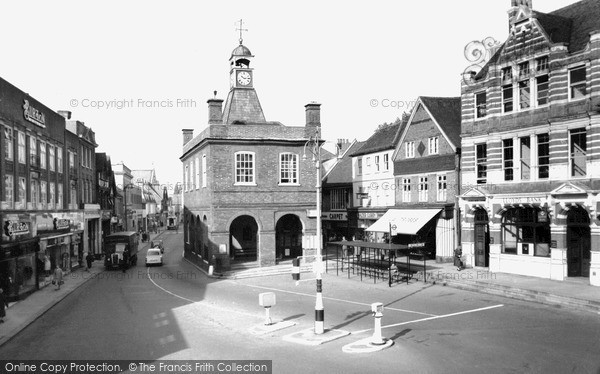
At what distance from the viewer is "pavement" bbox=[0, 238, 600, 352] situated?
56.2ft

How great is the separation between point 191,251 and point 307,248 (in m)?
13.2

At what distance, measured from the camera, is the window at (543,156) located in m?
26.9

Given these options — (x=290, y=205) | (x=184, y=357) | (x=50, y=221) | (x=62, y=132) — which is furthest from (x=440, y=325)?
(x=62, y=132)

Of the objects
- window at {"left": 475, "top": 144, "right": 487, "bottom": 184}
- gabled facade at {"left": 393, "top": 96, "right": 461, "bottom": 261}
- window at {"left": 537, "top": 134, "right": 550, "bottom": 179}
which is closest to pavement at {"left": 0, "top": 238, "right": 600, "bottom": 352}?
gabled facade at {"left": 393, "top": 96, "right": 461, "bottom": 261}

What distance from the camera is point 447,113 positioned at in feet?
120

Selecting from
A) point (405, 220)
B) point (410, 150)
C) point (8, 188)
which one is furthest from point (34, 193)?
point (410, 150)

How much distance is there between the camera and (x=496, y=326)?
1739cm

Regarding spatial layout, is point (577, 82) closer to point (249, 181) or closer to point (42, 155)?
point (249, 181)

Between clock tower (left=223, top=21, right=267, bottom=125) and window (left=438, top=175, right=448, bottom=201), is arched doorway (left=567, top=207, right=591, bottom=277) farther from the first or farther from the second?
clock tower (left=223, top=21, right=267, bottom=125)

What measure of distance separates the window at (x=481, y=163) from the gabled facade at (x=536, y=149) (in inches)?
2.4

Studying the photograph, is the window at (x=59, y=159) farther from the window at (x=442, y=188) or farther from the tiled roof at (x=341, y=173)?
the window at (x=442, y=188)

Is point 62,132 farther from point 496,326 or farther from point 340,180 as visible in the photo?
point 496,326

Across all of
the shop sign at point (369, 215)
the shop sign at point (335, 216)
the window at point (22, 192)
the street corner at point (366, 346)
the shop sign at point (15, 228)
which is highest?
the window at point (22, 192)

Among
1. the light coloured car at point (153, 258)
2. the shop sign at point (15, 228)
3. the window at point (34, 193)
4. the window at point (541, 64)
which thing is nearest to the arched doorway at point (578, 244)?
the window at point (541, 64)
